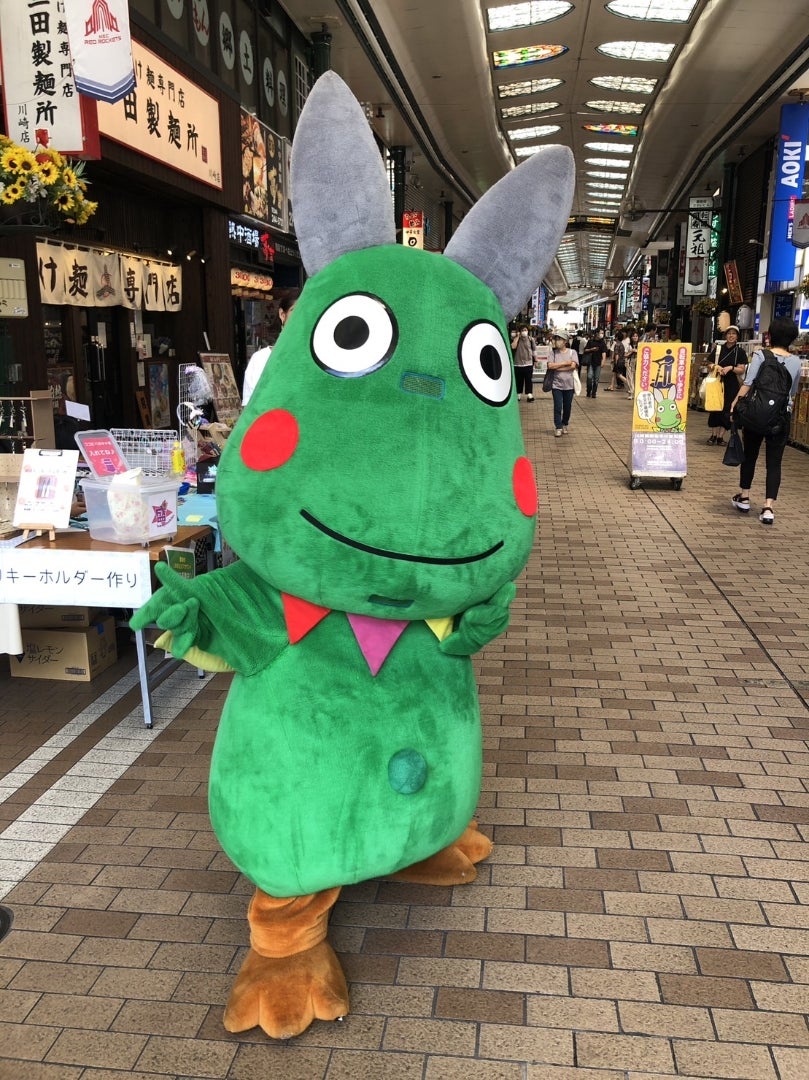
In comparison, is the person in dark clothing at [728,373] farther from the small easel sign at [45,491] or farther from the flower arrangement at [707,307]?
the small easel sign at [45,491]

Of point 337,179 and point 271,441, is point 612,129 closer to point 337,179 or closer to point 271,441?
point 337,179

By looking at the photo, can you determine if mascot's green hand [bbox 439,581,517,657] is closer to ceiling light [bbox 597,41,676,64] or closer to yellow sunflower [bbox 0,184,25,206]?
yellow sunflower [bbox 0,184,25,206]

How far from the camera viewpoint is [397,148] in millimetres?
22469

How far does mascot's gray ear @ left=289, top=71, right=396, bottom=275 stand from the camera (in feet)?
8.66

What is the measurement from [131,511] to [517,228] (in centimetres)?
261

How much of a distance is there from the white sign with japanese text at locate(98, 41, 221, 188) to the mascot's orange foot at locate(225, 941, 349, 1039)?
7225 millimetres

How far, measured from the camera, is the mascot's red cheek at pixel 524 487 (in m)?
2.56

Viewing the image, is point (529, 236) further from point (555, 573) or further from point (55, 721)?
point (555, 573)

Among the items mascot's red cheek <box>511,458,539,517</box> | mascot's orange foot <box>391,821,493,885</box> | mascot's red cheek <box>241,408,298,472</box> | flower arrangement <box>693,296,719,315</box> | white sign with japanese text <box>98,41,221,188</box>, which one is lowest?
mascot's orange foot <box>391,821,493,885</box>

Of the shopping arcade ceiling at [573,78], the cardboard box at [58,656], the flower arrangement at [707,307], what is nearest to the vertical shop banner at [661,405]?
the shopping arcade ceiling at [573,78]

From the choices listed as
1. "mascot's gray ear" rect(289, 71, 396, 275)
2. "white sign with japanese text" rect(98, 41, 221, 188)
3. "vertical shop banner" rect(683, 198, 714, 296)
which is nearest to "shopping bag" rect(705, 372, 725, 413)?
"white sign with japanese text" rect(98, 41, 221, 188)

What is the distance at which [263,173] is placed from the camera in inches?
519

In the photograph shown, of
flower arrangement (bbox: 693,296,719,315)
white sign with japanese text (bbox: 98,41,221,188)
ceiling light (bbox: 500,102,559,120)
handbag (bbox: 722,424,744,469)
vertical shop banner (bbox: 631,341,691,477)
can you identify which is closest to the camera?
white sign with japanese text (bbox: 98,41,221,188)

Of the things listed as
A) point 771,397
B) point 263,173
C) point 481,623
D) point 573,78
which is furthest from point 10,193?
point 573,78
